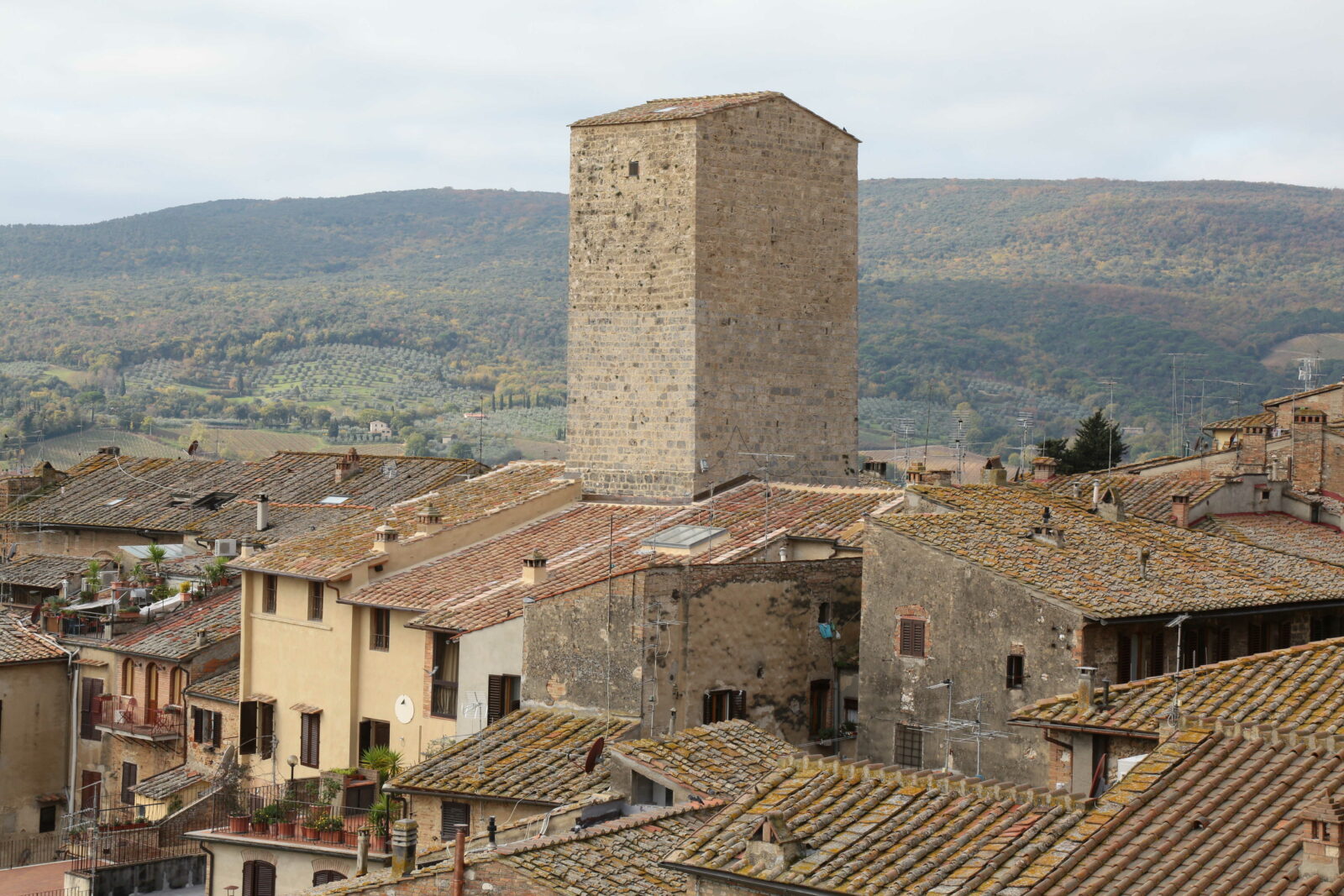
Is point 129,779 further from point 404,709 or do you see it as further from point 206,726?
point 404,709

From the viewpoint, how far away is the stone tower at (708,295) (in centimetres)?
3166

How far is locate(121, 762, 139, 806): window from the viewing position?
33875 mm

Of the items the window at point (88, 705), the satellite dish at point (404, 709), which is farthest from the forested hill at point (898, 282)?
the satellite dish at point (404, 709)

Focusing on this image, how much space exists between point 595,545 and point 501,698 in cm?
408

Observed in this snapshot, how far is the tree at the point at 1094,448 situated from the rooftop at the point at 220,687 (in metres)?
27.3

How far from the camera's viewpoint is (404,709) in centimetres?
2845

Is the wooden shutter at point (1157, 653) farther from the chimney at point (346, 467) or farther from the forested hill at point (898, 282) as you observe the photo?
the forested hill at point (898, 282)

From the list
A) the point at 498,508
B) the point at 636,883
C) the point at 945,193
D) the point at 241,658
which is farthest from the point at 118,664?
the point at 945,193

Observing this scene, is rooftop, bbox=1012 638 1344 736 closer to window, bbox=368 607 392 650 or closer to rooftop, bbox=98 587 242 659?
window, bbox=368 607 392 650

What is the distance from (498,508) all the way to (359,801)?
250 inches

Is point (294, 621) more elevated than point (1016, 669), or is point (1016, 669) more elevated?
point (1016, 669)

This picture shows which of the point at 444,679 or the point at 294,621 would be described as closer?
the point at 444,679

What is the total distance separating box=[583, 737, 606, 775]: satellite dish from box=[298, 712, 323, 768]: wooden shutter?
8583 mm

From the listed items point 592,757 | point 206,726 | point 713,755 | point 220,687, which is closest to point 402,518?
point 220,687
